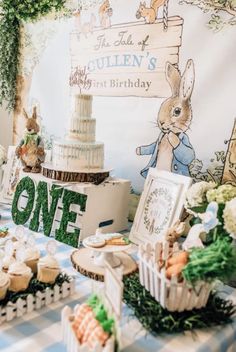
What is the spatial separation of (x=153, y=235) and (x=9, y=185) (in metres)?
0.80

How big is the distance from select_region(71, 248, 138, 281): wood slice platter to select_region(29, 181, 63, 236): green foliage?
24cm

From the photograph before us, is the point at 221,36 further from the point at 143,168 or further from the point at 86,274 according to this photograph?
the point at 86,274

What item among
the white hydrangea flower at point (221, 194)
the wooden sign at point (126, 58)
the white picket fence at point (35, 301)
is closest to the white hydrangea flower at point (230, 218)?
the white hydrangea flower at point (221, 194)

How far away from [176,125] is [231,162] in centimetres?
26

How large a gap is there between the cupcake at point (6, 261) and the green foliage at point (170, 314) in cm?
31

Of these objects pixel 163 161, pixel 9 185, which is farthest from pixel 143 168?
pixel 9 185

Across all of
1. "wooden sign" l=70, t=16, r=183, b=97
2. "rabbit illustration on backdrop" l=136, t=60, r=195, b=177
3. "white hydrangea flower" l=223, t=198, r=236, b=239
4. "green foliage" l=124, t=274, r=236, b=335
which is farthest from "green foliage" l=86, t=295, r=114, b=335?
"wooden sign" l=70, t=16, r=183, b=97

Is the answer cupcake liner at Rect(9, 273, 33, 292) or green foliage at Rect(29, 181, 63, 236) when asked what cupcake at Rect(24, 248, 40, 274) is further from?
green foliage at Rect(29, 181, 63, 236)

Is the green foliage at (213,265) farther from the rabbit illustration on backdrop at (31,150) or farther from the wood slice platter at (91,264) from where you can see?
the rabbit illustration on backdrop at (31,150)

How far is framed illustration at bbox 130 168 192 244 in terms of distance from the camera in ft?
4.59

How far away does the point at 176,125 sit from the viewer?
1.57 m

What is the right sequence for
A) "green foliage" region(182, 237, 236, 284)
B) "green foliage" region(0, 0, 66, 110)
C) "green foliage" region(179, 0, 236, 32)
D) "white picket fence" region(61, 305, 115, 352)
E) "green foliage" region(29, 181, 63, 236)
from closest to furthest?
"white picket fence" region(61, 305, 115, 352) < "green foliage" region(182, 237, 236, 284) < "green foliage" region(179, 0, 236, 32) < "green foliage" region(29, 181, 63, 236) < "green foliage" region(0, 0, 66, 110)

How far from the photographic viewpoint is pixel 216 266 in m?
0.84

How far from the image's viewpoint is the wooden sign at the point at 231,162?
142 centimetres
